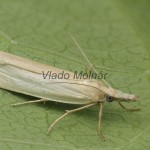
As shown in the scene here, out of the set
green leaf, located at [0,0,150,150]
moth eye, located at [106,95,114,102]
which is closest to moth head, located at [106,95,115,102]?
moth eye, located at [106,95,114,102]

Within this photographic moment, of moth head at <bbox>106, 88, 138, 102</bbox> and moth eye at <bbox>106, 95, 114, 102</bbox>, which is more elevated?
moth head at <bbox>106, 88, 138, 102</bbox>

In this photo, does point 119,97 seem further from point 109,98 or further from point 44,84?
point 44,84

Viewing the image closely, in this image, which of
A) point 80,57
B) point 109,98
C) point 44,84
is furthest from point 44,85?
point 80,57

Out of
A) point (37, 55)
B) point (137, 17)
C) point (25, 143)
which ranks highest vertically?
point (137, 17)

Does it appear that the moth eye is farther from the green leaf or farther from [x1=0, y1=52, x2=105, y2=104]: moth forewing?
the green leaf

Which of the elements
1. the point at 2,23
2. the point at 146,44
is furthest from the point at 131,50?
the point at 2,23

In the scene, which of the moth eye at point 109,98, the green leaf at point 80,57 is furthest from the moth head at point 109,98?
the green leaf at point 80,57

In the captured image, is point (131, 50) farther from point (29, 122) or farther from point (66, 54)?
point (29, 122)

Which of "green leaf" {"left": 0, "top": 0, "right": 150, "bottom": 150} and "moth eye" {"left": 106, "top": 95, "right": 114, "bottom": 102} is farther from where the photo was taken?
"moth eye" {"left": 106, "top": 95, "right": 114, "bottom": 102}
